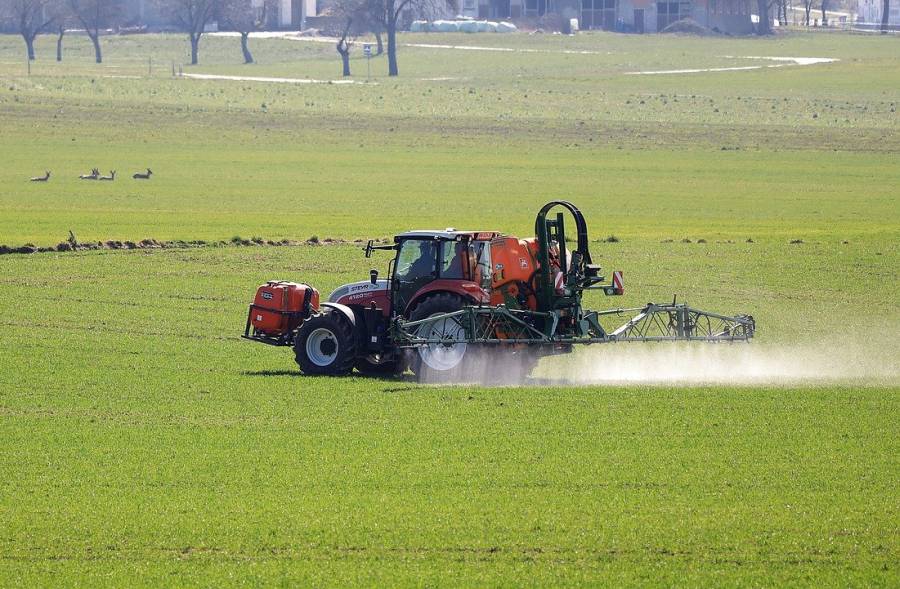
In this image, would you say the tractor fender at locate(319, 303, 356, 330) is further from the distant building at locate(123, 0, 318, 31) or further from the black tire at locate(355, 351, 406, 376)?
the distant building at locate(123, 0, 318, 31)

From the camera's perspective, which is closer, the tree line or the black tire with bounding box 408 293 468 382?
the black tire with bounding box 408 293 468 382

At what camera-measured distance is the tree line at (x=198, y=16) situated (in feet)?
435

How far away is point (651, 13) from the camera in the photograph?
169 meters

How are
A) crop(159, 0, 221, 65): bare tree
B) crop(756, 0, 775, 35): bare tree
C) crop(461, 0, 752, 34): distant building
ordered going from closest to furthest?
1. crop(159, 0, 221, 65): bare tree
2. crop(756, 0, 775, 35): bare tree
3. crop(461, 0, 752, 34): distant building

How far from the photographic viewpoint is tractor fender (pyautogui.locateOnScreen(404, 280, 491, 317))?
2192cm

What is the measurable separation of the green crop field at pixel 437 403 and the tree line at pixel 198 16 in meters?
66.3

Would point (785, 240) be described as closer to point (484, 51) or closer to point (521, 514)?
point (521, 514)

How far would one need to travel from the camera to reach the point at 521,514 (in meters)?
14.3

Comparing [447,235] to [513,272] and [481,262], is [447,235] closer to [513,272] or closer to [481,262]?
[481,262]

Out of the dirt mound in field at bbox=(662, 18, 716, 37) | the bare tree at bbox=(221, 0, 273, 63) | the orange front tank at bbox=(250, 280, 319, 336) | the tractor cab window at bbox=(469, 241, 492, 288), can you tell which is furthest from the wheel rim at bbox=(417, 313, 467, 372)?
the dirt mound in field at bbox=(662, 18, 716, 37)

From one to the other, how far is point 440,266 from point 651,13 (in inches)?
5983

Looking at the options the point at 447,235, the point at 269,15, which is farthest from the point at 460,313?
the point at 269,15

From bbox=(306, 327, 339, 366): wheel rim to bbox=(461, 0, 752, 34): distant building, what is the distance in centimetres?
15145

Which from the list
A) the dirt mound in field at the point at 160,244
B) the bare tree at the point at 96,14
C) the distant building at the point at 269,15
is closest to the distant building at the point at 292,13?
the distant building at the point at 269,15
